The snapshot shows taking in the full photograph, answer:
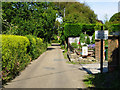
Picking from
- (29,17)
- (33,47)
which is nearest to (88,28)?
(29,17)

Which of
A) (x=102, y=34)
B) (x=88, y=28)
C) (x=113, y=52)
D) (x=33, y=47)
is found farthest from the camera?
(x=88, y=28)

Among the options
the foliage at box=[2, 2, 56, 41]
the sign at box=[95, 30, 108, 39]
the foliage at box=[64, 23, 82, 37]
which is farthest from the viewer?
the foliage at box=[64, 23, 82, 37]

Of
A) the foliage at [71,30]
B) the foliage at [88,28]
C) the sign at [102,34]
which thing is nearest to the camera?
the sign at [102,34]

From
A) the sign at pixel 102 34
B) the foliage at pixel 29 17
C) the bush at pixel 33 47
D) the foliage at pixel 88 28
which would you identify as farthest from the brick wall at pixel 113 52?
the foliage at pixel 88 28

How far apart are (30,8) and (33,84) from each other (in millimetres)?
22966

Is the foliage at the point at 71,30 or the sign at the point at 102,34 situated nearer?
the sign at the point at 102,34

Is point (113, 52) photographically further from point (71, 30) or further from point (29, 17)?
point (71, 30)

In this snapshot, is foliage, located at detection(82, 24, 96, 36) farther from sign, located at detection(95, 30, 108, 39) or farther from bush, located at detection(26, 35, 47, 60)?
sign, located at detection(95, 30, 108, 39)

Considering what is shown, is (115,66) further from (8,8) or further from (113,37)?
(8,8)

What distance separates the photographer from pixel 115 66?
7711 millimetres

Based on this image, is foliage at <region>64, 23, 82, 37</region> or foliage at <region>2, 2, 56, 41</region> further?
foliage at <region>64, 23, 82, 37</region>

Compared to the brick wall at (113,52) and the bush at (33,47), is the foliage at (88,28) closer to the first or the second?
the bush at (33,47)

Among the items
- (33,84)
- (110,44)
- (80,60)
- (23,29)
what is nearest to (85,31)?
(23,29)

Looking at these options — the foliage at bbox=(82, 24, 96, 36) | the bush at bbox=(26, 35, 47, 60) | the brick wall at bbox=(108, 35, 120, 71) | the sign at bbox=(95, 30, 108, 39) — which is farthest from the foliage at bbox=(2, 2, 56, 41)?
the brick wall at bbox=(108, 35, 120, 71)
